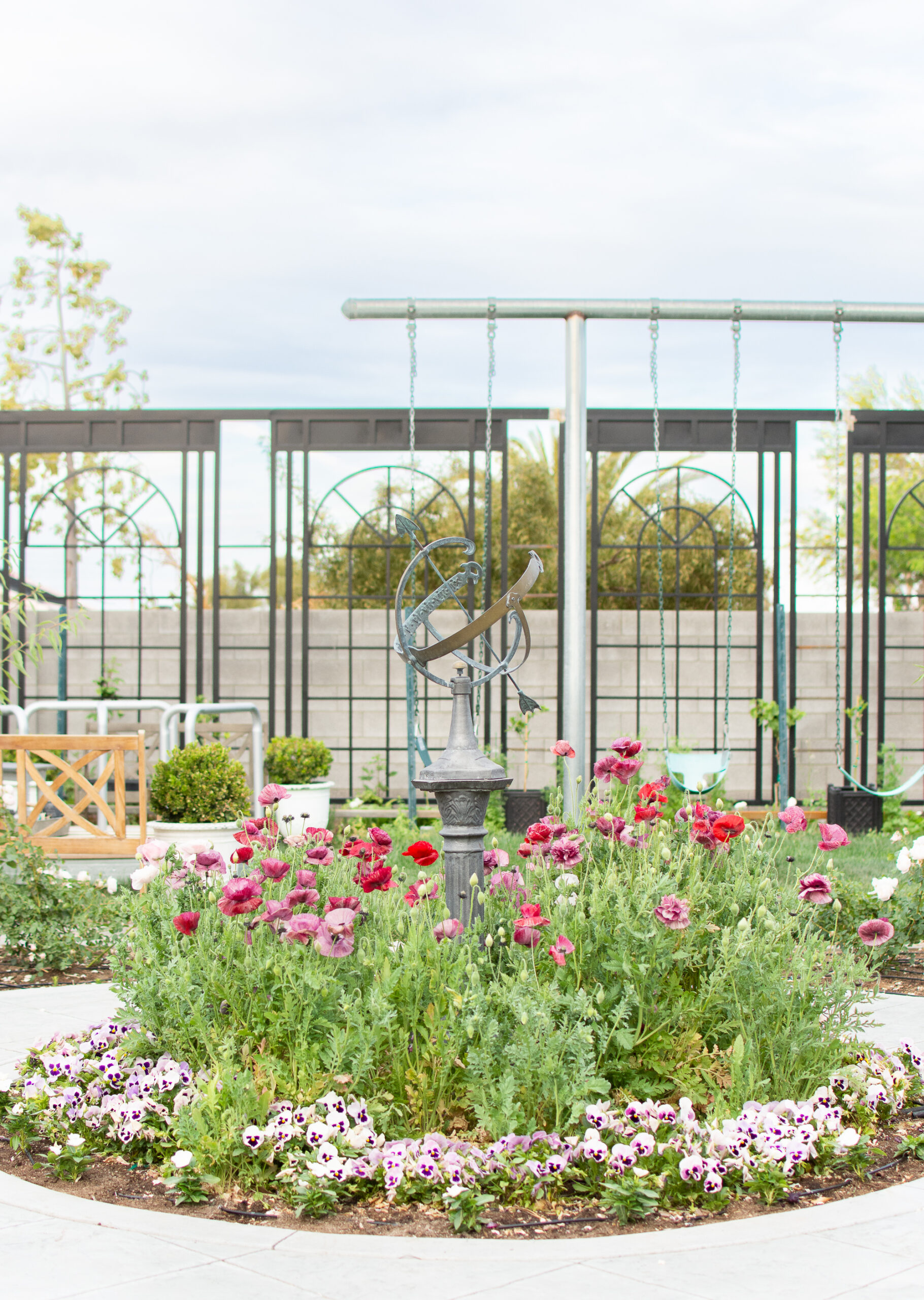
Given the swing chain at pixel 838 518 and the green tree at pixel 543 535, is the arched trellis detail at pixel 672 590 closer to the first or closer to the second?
the green tree at pixel 543 535

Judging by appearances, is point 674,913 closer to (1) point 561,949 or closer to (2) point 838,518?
(1) point 561,949

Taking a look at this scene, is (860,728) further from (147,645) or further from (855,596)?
(855,596)


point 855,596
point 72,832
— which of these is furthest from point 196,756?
point 855,596

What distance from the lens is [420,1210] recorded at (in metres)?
2.50

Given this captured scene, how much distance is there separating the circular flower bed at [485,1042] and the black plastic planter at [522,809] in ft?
15.9

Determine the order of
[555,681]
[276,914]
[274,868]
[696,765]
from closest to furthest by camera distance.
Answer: [276,914] < [274,868] < [696,765] < [555,681]

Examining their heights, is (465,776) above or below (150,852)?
above

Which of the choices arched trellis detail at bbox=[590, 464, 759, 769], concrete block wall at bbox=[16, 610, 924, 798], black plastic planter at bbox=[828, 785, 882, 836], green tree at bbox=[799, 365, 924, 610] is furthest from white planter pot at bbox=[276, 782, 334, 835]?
green tree at bbox=[799, 365, 924, 610]

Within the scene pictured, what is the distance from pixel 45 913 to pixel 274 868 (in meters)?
2.48

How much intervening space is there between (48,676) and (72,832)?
3468 mm

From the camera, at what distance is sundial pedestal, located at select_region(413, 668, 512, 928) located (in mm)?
3309

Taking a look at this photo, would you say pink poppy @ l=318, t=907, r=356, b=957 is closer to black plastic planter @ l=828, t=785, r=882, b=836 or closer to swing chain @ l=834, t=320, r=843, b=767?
swing chain @ l=834, t=320, r=843, b=767

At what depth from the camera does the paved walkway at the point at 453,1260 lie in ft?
6.84

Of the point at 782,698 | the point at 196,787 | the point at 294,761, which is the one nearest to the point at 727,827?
the point at 196,787
